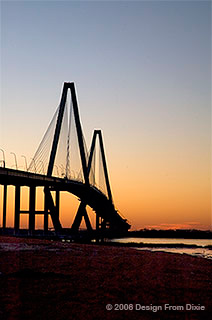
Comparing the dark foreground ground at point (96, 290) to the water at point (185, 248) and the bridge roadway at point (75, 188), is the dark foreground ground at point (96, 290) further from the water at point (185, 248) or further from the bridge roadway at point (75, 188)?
the bridge roadway at point (75, 188)

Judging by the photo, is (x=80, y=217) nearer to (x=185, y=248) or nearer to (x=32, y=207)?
(x=32, y=207)

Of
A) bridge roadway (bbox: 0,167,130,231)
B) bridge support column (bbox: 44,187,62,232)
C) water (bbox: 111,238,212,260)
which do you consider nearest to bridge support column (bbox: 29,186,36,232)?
bridge roadway (bbox: 0,167,130,231)

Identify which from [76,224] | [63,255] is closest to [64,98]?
[76,224]

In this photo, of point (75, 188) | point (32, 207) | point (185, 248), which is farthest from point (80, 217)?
point (185, 248)

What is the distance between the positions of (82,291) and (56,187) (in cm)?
5644

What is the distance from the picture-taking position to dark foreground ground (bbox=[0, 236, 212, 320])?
11406mm

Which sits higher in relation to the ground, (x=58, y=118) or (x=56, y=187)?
(x=58, y=118)

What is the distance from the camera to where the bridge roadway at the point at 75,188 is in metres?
52.9

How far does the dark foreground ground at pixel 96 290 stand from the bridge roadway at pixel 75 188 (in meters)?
32.0

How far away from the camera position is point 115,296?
1295 centimetres

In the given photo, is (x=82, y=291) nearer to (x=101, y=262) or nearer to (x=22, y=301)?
(x=22, y=301)

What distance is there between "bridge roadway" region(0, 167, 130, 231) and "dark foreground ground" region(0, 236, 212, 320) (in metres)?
32.0

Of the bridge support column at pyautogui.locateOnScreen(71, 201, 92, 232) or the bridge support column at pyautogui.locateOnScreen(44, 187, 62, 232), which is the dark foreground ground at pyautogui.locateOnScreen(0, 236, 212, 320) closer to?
the bridge support column at pyautogui.locateOnScreen(44, 187, 62, 232)

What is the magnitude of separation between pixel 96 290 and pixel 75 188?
6072cm
